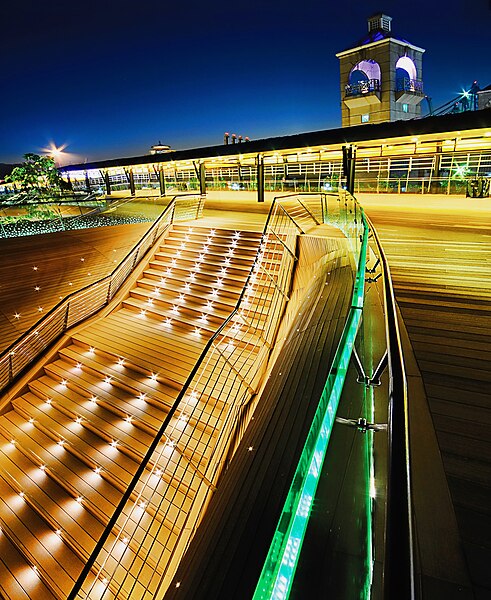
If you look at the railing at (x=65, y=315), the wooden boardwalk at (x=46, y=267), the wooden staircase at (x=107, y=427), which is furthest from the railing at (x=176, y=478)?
the wooden boardwalk at (x=46, y=267)

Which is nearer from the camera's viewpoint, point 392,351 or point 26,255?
point 392,351

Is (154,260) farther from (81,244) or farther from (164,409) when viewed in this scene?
(164,409)

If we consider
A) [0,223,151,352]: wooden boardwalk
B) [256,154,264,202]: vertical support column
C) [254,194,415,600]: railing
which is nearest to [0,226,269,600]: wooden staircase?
[0,223,151,352]: wooden boardwalk

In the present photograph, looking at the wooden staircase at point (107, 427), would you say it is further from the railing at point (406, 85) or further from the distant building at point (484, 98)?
the distant building at point (484, 98)

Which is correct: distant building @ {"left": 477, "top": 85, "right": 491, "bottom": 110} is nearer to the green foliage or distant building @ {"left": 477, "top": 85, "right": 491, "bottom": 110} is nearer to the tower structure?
the tower structure

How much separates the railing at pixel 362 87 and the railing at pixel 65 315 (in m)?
26.5

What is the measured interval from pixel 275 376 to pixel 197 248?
5488 millimetres

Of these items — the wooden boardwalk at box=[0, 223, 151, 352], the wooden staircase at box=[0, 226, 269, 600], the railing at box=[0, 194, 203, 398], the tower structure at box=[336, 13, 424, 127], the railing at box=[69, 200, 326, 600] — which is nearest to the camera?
the railing at box=[69, 200, 326, 600]

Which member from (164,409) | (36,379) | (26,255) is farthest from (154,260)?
(164,409)

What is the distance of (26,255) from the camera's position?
843 cm

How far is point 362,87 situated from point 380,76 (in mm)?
1590

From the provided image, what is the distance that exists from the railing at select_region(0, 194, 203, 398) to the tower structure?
26512 millimetres

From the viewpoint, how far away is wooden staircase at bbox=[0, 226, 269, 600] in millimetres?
3721

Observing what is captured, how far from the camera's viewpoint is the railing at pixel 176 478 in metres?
3.18
